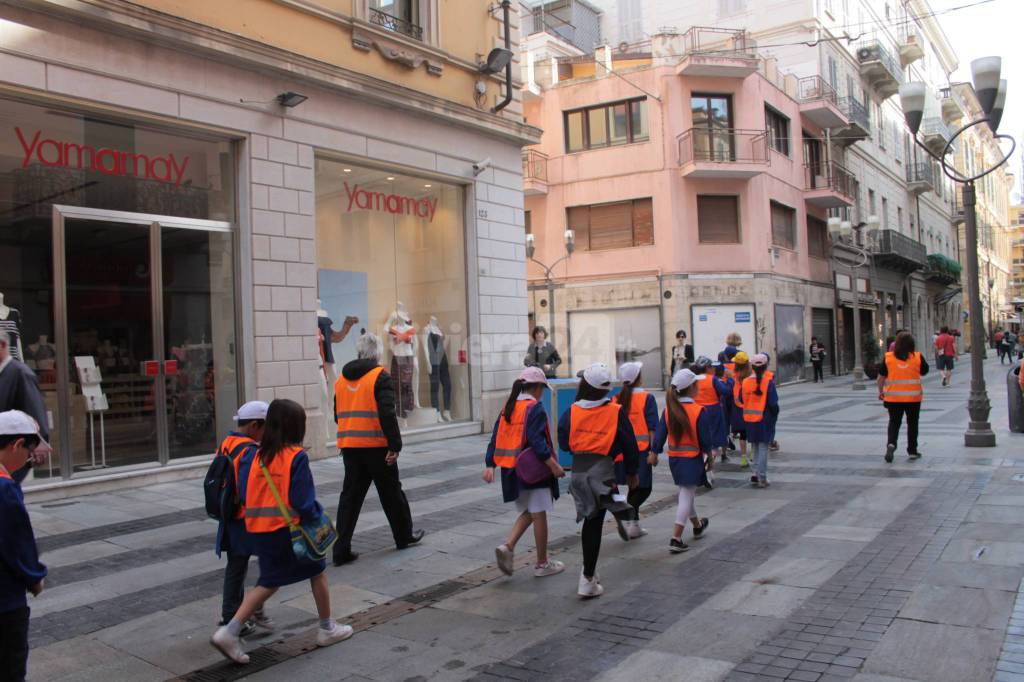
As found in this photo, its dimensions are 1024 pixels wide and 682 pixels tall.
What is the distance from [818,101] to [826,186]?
3365 millimetres

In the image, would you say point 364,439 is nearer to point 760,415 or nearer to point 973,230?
point 760,415

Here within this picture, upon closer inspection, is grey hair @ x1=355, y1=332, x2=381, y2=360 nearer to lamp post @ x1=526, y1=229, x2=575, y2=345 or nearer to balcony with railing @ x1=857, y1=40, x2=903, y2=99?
lamp post @ x1=526, y1=229, x2=575, y2=345

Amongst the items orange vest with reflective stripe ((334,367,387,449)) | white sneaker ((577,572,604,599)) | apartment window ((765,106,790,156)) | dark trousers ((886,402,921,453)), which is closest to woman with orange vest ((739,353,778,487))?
dark trousers ((886,402,921,453))

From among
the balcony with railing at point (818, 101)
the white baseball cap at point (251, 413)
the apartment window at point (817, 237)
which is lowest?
the white baseball cap at point (251, 413)

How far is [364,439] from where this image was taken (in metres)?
6.45

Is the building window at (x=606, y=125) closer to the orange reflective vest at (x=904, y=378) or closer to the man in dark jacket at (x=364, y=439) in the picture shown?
the orange reflective vest at (x=904, y=378)

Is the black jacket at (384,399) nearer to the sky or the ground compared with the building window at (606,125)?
nearer to the ground

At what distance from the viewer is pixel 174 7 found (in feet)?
33.3

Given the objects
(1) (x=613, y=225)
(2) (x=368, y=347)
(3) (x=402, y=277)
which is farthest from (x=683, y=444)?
(1) (x=613, y=225)

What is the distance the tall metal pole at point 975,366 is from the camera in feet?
37.0

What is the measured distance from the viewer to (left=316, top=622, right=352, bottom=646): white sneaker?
180 inches

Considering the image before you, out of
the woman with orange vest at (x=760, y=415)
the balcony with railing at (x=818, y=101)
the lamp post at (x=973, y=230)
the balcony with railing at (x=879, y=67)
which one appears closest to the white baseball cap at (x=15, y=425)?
the woman with orange vest at (x=760, y=415)

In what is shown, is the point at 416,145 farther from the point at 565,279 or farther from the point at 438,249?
the point at 565,279

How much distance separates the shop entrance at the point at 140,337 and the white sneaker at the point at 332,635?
20.5ft
